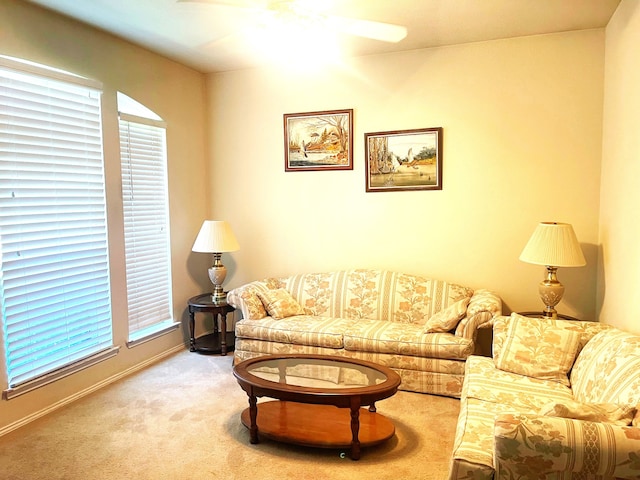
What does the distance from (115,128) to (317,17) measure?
1.82 metres

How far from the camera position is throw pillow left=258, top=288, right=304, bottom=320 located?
13.4 ft

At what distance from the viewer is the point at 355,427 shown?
2518 millimetres

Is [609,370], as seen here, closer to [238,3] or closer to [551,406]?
[551,406]

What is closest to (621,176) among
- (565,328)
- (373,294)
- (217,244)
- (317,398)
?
(565,328)

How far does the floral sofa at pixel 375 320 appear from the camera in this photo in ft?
11.3

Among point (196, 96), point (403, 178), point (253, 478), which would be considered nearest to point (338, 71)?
point (403, 178)

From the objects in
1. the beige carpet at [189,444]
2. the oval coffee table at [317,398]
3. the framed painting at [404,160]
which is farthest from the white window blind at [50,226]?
the framed painting at [404,160]

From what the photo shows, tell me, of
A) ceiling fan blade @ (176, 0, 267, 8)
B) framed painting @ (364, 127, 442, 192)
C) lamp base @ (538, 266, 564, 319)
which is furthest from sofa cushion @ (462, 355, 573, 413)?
A: ceiling fan blade @ (176, 0, 267, 8)

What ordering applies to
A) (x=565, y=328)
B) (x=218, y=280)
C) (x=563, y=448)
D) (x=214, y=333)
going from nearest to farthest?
(x=563, y=448) < (x=565, y=328) < (x=218, y=280) < (x=214, y=333)

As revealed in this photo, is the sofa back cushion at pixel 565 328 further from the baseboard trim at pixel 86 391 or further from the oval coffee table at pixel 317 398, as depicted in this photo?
the baseboard trim at pixel 86 391

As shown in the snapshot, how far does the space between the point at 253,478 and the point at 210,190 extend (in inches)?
128

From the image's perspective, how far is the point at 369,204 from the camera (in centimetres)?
439

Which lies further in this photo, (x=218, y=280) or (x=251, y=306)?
(x=218, y=280)

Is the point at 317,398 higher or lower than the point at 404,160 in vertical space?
lower
